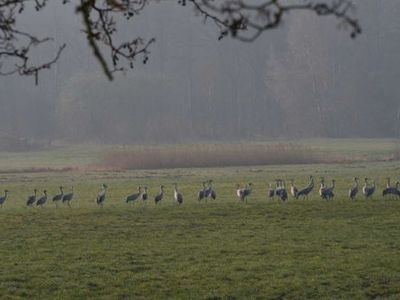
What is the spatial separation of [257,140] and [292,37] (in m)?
16.8

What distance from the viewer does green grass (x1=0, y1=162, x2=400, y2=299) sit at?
15.0 m

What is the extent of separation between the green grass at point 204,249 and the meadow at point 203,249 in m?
0.02

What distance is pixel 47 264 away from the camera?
684 inches

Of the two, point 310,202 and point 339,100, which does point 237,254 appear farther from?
point 339,100

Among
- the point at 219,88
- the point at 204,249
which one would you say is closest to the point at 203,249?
the point at 204,249

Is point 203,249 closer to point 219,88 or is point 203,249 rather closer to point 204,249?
point 204,249

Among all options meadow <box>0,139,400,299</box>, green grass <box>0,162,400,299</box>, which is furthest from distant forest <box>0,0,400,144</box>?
green grass <box>0,162,400,299</box>

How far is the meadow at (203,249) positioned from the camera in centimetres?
1499

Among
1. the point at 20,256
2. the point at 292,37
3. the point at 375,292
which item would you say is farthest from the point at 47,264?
the point at 292,37

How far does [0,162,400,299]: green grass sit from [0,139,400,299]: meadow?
25 millimetres

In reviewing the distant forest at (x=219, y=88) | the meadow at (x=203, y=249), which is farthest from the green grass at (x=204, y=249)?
the distant forest at (x=219, y=88)

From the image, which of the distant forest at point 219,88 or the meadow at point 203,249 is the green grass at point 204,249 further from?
the distant forest at point 219,88

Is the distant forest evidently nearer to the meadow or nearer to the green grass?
the meadow

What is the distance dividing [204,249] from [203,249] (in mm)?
23
